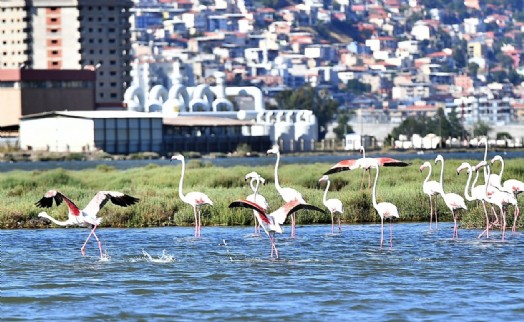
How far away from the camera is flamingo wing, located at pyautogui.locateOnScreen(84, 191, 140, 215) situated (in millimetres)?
27281

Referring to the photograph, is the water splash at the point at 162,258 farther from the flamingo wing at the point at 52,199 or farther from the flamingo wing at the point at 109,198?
the flamingo wing at the point at 52,199

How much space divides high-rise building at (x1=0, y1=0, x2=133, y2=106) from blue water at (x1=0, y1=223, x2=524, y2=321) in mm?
152834

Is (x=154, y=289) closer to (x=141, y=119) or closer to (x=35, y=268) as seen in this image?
(x=35, y=268)

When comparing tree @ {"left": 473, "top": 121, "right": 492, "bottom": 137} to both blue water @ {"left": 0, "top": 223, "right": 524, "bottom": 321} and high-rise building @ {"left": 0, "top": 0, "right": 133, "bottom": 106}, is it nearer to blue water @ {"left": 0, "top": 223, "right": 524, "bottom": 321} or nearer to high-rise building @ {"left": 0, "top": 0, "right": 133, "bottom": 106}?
high-rise building @ {"left": 0, "top": 0, "right": 133, "bottom": 106}

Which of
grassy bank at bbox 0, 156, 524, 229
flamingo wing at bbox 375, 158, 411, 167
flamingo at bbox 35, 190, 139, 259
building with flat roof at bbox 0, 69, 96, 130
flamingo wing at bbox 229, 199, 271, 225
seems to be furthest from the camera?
building with flat roof at bbox 0, 69, 96, 130

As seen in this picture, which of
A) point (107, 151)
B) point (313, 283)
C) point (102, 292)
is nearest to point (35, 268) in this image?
point (102, 292)

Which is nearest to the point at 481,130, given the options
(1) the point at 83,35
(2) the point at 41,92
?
(1) the point at 83,35

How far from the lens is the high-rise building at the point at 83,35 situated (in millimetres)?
186000

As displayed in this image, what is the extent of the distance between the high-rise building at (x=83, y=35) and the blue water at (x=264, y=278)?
501 feet

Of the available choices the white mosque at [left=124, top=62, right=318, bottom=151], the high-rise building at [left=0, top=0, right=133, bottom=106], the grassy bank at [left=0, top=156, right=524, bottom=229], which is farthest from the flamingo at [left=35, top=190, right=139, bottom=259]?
the high-rise building at [left=0, top=0, right=133, bottom=106]

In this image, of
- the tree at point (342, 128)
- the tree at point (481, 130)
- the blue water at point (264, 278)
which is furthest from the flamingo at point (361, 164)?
the tree at point (481, 130)

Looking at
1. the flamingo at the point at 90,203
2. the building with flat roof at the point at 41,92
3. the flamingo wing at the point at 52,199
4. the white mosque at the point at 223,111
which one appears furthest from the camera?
the white mosque at the point at 223,111

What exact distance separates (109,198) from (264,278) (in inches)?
125

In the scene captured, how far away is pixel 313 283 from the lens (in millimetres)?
26016
